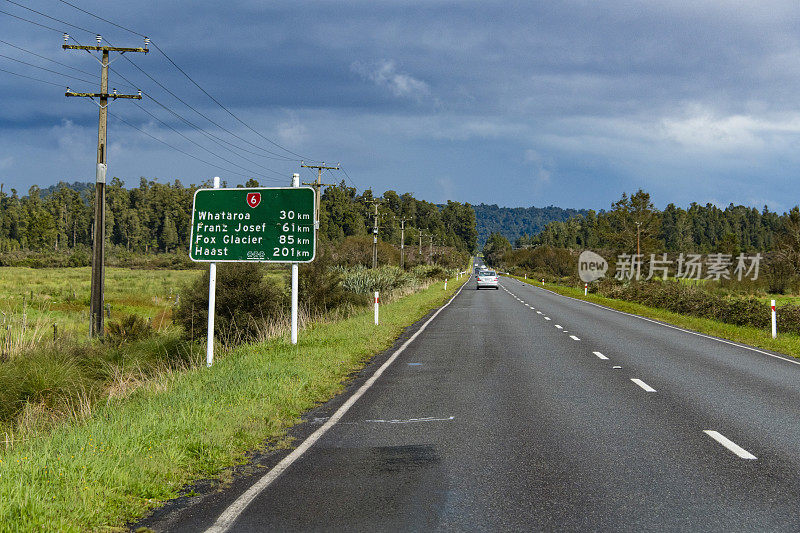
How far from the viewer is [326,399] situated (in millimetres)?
8883

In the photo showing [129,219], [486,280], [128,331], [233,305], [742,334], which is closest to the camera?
[742,334]

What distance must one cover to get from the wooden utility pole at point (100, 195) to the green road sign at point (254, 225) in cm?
801

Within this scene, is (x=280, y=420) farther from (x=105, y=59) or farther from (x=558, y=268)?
(x=558, y=268)

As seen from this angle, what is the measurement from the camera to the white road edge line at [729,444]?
231 inches

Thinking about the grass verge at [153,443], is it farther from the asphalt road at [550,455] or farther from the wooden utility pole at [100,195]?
the wooden utility pole at [100,195]

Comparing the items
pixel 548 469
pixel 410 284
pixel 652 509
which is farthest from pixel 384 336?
pixel 410 284

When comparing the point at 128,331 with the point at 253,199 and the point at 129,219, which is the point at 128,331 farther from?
the point at 129,219

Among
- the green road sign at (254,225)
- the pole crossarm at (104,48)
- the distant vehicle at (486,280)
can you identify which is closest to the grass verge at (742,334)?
the green road sign at (254,225)

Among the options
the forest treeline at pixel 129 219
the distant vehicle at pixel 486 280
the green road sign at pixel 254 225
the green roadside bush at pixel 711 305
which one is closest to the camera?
the green road sign at pixel 254 225

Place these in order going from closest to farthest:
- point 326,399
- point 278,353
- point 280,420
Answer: point 280,420, point 326,399, point 278,353

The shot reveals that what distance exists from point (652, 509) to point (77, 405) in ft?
31.6

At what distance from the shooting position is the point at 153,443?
582cm

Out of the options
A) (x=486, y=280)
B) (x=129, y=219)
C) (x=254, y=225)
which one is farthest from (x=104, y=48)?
(x=129, y=219)

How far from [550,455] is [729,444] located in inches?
77.3
